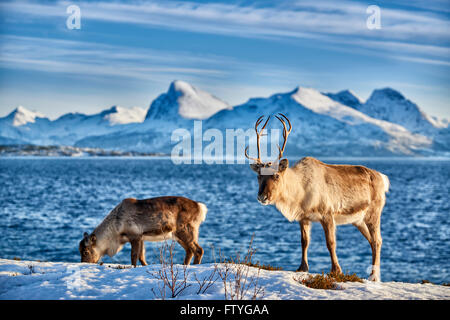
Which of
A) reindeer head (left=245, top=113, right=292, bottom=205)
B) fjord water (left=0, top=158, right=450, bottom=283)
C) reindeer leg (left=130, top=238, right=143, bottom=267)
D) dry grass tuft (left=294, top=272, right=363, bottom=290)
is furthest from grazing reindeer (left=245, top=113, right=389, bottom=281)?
fjord water (left=0, top=158, right=450, bottom=283)

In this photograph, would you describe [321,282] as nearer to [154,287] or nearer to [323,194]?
[323,194]

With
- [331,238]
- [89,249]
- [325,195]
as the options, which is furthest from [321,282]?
[89,249]

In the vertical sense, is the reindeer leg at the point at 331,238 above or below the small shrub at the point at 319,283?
above

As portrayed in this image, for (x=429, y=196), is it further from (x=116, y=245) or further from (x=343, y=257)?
(x=116, y=245)

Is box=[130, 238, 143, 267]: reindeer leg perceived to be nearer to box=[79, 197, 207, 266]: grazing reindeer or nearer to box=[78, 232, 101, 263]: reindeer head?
box=[79, 197, 207, 266]: grazing reindeer

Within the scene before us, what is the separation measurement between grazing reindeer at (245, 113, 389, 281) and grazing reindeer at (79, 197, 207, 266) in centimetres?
336

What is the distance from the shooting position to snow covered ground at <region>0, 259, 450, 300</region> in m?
8.24

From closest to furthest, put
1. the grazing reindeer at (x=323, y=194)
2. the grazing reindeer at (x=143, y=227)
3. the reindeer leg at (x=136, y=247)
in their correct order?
the grazing reindeer at (x=323, y=194) → the reindeer leg at (x=136, y=247) → the grazing reindeer at (x=143, y=227)

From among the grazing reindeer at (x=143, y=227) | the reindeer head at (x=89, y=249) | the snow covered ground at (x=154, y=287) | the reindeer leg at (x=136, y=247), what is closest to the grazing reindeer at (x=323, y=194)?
the snow covered ground at (x=154, y=287)

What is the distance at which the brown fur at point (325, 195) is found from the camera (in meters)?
10.3

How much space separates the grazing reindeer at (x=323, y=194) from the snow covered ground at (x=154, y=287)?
1.37 meters

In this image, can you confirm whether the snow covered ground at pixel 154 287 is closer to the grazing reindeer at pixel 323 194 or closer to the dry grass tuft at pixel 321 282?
the dry grass tuft at pixel 321 282
